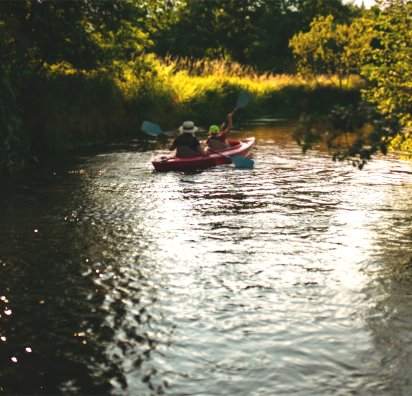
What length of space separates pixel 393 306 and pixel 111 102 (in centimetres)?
1334

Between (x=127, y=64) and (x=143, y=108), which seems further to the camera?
(x=143, y=108)

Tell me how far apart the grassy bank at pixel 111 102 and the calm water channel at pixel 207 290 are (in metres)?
4.18

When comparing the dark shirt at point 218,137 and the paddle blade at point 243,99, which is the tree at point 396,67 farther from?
the paddle blade at point 243,99

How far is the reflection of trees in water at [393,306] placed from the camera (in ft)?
14.1

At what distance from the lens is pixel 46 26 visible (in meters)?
14.3

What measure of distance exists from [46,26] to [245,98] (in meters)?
5.14

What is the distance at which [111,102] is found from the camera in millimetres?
17531

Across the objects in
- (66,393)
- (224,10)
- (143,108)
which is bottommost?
(66,393)

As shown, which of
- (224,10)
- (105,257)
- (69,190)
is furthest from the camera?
(224,10)

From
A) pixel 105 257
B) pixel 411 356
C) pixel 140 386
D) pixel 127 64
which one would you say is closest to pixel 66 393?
pixel 140 386

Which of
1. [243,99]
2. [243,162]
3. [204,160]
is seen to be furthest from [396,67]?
[243,99]

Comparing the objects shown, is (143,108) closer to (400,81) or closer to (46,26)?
(46,26)

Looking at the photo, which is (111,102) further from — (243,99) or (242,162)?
(242,162)

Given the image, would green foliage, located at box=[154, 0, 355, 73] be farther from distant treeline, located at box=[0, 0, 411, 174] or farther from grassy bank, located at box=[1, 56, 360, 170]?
grassy bank, located at box=[1, 56, 360, 170]
